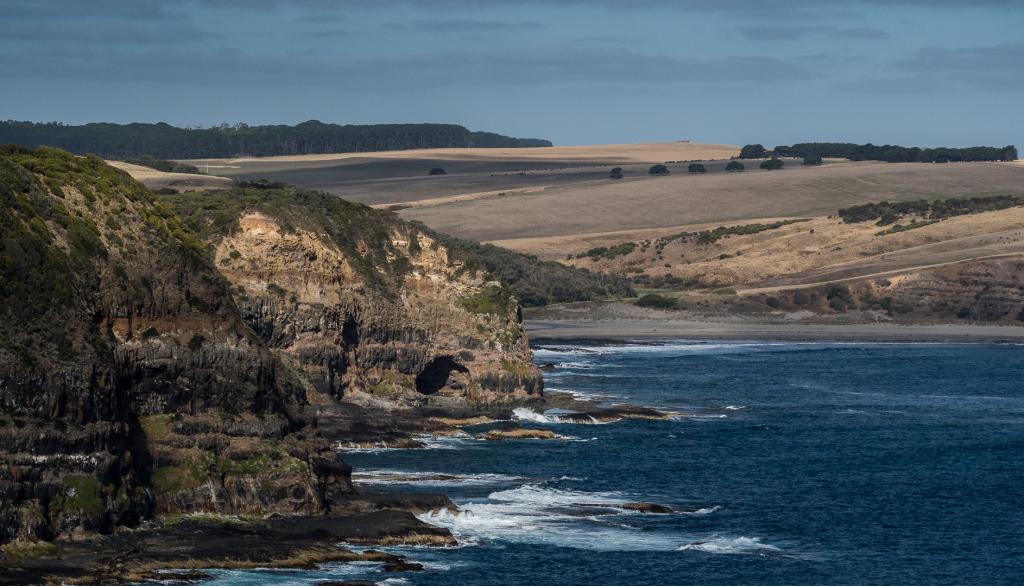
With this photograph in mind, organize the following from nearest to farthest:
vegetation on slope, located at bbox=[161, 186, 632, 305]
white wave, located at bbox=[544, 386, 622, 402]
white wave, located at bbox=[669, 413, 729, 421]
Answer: vegetation on slope, located at bbox=[161, 186, 632, 305]
white wave, located at bbox=[669, 413, 729, 421]
white wave, located at bbox=[544, 386, 622, 402]

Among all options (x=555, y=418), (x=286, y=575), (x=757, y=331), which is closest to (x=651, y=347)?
(x=757, y=331)

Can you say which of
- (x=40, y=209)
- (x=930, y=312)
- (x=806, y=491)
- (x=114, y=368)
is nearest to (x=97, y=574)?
(x=114, y=368)

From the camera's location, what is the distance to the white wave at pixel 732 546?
5669 centimetres

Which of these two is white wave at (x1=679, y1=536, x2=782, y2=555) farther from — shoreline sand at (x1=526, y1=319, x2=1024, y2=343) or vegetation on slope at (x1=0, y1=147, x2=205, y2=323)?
shoreline sand at (x1=526, y1=319, x2=1024, y2=343)

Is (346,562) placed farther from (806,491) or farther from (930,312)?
(930,312)

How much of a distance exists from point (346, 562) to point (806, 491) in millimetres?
25918

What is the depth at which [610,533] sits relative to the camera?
58.3 meters

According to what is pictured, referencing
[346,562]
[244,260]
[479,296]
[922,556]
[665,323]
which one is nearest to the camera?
[346,562]

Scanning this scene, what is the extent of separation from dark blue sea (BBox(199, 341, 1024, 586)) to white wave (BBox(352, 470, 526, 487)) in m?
0.13

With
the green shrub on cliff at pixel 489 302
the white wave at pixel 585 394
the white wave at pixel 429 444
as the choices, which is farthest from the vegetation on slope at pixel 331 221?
the white wave at pixel 429 444

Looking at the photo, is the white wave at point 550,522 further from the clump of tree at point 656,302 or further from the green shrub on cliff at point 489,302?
the clump of tree at point 656,302

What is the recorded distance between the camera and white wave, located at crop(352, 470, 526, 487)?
6506cm

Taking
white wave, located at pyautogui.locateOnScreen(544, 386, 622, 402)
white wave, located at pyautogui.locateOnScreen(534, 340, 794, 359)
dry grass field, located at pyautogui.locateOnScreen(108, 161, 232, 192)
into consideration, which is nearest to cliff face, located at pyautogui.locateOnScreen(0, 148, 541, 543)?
white wave, located at pyautogui.locateOnScreen(544, 386, 622, 402)

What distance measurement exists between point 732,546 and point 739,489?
477 inches
